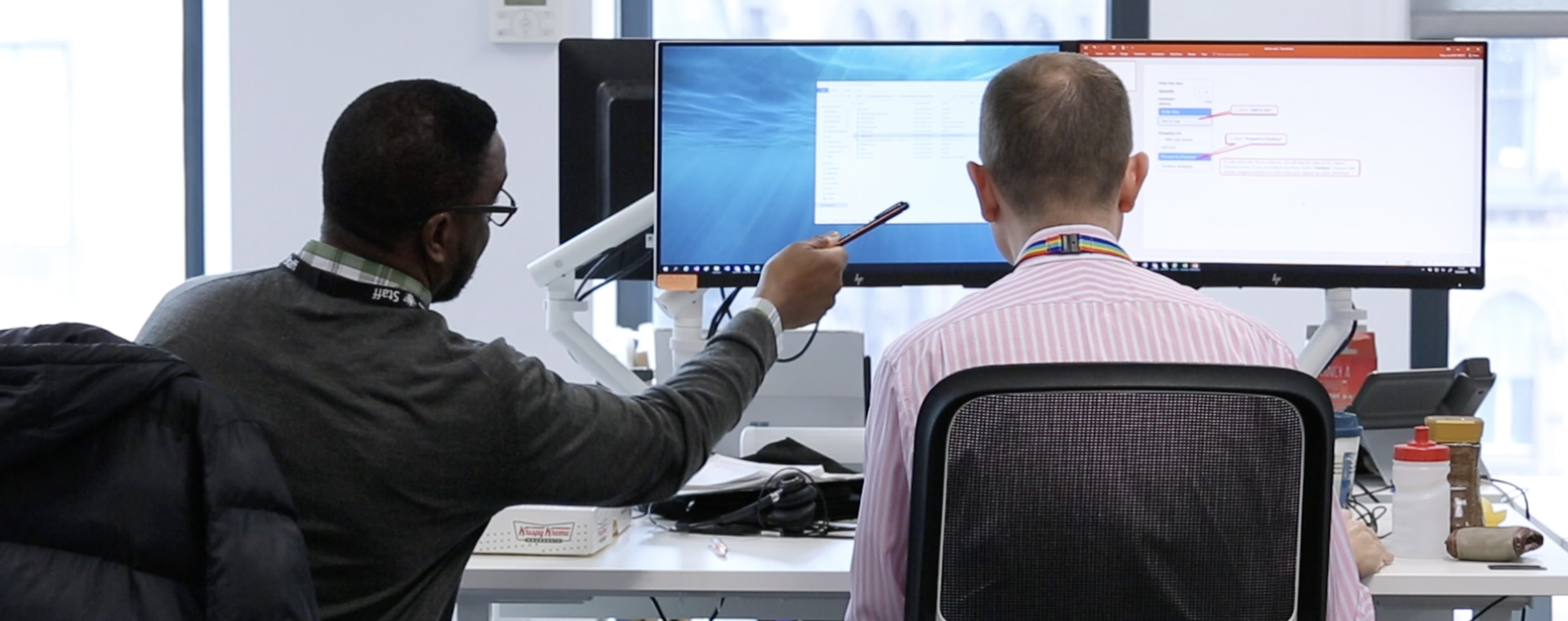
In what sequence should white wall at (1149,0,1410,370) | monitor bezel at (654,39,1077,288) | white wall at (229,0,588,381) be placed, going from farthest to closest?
1. white wall at (229,0,588,381)
2. white wall at (1149,0,1410,370)
3. monitor bezel at (654,39,1077,288)

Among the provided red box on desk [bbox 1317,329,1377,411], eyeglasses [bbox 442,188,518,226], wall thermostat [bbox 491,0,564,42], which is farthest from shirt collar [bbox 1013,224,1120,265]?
wall thermostat [bbox 491,0,564,42]

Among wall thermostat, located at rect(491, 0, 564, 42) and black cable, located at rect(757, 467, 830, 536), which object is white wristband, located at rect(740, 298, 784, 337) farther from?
wall thermostat, located at rect(491, 0, 564, 42)

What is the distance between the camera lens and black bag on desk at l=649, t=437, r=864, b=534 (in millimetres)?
1708

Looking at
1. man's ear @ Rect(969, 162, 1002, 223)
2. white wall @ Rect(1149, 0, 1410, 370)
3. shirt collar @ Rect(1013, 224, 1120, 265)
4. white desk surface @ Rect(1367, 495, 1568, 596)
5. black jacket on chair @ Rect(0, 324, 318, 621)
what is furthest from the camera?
white wall @ Rect(1149, 0, 1410, 370)

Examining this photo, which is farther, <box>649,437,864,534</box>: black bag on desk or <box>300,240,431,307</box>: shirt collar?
<box>649,437,864,534</box>: black bag on desk

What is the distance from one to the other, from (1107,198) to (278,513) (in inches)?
29.1

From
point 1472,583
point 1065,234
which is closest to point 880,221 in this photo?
point 1065,234

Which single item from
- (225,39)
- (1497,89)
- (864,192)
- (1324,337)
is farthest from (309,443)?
(1497,89)

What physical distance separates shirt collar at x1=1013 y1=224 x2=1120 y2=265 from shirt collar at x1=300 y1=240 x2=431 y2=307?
55 centimetres

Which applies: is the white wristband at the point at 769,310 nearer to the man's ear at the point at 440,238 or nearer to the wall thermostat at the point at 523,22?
the man's ear at the point at 440,238

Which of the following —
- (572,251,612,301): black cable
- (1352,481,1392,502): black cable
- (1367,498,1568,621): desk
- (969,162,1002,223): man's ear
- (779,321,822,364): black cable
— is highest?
(969,162,1002,223): man's ear

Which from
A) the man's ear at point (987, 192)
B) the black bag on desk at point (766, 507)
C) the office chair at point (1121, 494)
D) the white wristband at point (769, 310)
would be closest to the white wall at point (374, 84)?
the black bag on desk at point (766, 507)

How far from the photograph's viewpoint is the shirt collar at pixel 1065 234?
3.91ft

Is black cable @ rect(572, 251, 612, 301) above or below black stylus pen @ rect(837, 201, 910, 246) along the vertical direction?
below
